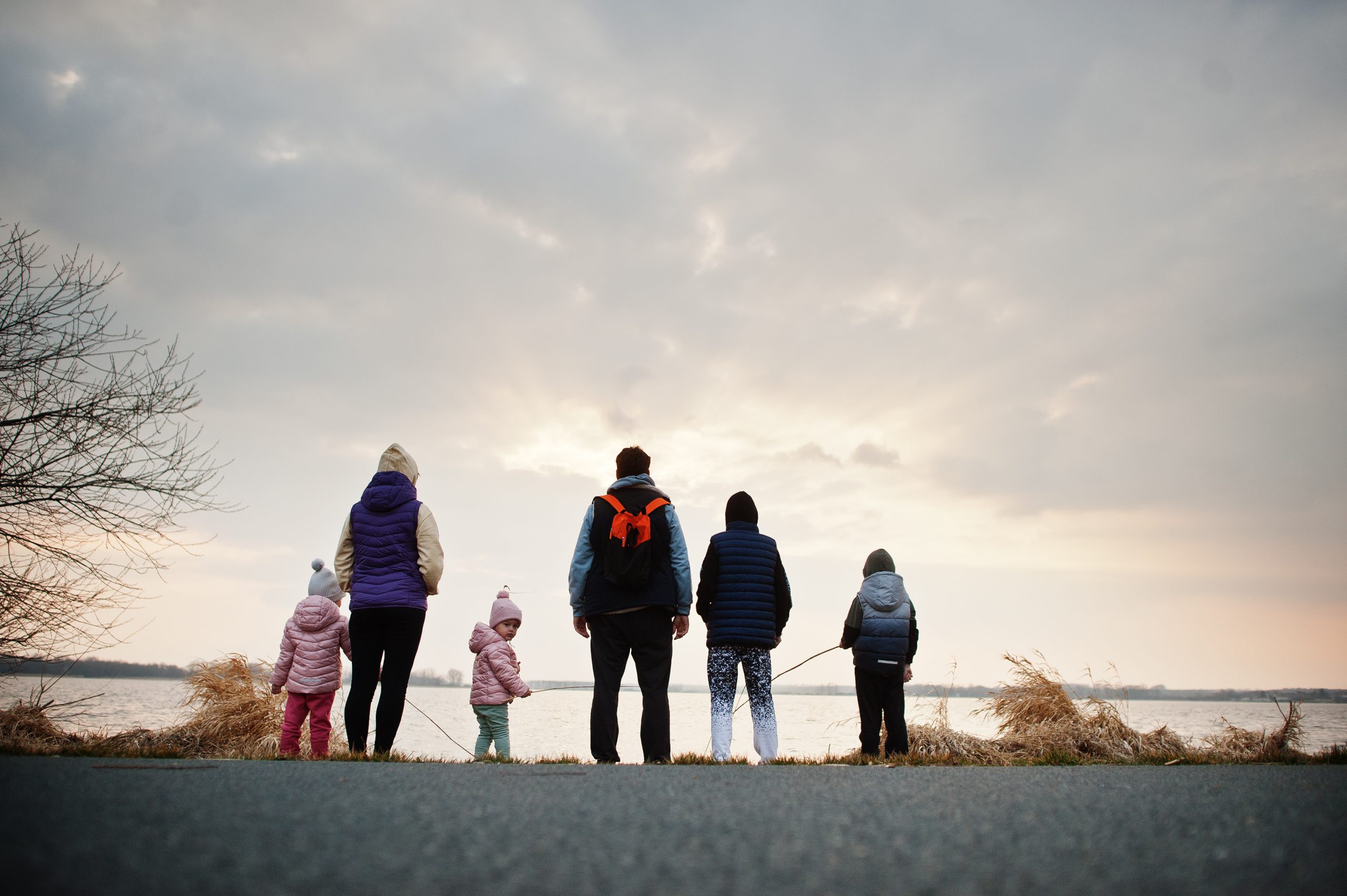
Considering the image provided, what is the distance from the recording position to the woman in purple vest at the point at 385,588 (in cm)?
513

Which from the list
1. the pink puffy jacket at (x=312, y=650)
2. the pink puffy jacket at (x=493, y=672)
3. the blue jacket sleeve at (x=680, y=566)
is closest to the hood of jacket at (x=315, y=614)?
the pink puffy jacket at (x=312, y=650)

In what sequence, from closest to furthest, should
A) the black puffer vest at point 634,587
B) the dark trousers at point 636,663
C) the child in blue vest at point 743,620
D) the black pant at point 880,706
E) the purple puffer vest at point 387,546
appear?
1. the dark trousers at point 636,663
2. the black puffer vest at point 634,587
3. the purple puffer vest at point 387,546
4. the child in blue vest at point 743,620
5. the black pant at point 880,706

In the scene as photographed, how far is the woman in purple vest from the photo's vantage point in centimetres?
513

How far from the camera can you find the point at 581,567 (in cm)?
531

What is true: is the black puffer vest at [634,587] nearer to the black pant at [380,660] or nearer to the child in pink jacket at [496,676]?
the black pant at [380,660]

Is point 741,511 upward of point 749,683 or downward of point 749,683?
upward

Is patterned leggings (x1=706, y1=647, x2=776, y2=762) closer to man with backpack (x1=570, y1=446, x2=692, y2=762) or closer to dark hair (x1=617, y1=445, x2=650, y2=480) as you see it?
man with backpack (x1=570, y1=446, x2=692, y2=762)

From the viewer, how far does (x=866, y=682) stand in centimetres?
656

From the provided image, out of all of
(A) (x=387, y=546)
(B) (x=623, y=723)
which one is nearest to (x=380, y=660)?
(A) (x=387, y=546)

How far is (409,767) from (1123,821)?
9.43ft

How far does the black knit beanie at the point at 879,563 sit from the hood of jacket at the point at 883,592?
2.0 inches

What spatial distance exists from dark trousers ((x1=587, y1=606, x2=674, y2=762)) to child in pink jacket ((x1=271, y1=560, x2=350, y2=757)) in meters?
2.10

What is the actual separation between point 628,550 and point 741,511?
1142 millimetres

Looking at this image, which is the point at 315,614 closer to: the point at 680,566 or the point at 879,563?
the point at 680,566
